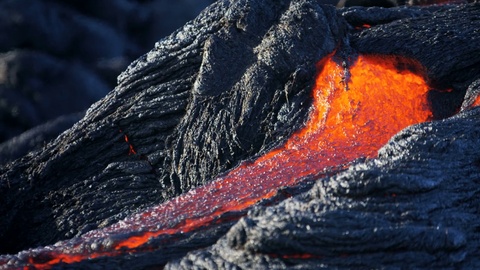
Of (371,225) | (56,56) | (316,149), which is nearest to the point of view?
(371,225)

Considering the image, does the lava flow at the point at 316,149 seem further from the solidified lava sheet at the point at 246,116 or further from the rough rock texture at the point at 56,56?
the rough rock texture at the point at 56,56

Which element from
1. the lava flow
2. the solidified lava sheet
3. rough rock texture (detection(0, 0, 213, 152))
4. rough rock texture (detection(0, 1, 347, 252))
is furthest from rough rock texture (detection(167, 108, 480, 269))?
rough rock texture (detection(0, 0, 213, 152))

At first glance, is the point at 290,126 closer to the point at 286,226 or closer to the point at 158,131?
the point at 158,131

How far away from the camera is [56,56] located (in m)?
9.98

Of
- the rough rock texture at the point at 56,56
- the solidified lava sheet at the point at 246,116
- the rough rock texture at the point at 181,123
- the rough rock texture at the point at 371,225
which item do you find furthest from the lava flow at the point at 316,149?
the rough rock texture at the point at 56,56

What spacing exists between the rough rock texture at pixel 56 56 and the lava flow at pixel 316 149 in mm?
4923

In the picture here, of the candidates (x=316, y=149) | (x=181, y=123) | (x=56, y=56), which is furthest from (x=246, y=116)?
(x=56, y=56)

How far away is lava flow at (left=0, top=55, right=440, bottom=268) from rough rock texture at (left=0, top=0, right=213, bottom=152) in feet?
16.2

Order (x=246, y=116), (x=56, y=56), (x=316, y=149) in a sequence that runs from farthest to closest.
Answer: (x=56, y=56)
(x=246, y=116)
(x=316, y=149)

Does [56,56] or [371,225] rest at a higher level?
[56,56]

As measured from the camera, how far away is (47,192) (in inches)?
233

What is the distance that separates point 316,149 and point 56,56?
5.93 metres

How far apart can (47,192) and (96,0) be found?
542cm

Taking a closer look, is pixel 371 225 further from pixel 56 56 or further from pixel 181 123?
pixel 56 56
